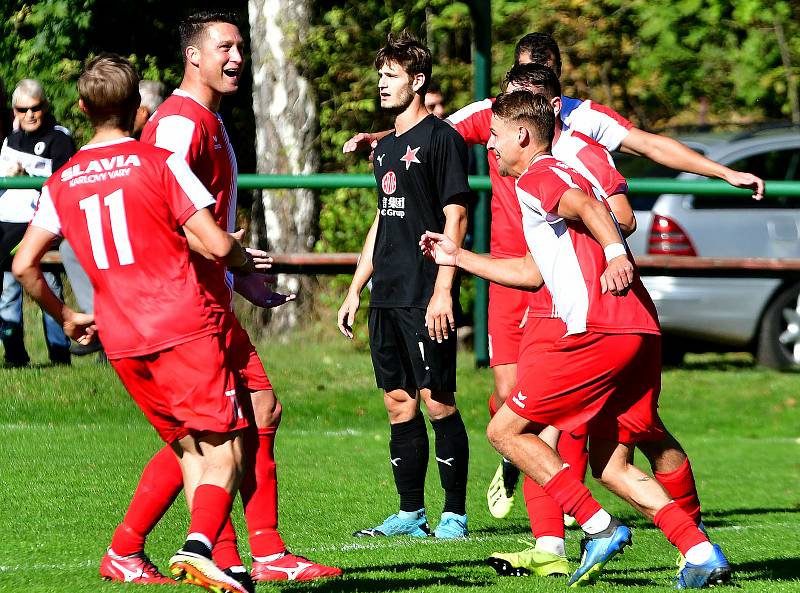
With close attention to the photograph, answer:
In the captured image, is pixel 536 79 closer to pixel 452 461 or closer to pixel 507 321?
pixel 507 321

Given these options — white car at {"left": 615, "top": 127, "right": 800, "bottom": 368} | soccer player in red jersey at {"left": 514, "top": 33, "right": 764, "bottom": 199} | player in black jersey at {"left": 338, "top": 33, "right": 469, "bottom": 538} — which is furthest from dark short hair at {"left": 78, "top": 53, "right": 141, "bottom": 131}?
white car at {"left": 615, "top": 127, "right": 800, "bottom": 368}

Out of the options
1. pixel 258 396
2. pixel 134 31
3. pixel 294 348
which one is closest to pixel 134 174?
pixel 258 396

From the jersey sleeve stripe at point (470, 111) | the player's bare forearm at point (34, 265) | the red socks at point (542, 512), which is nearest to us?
the player's bare forearm at point (34, 265)

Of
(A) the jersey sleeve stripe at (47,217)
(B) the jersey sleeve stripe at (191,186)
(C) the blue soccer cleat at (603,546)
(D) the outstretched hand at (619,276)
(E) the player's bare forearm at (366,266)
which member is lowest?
(C) the blue soccer cleat at (603,546)

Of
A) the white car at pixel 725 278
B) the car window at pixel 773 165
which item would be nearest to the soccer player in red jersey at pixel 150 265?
the white car at pixel 725 278

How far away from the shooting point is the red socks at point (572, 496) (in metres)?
5.42

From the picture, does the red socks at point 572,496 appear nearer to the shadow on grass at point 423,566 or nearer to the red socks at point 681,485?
the red socks at point 681,485

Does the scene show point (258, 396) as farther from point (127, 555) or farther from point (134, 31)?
point (134, 31)

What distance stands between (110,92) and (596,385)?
2015mm

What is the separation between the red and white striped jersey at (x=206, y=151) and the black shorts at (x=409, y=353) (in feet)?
4.43

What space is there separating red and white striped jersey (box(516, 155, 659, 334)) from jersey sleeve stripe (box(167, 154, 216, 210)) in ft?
4.05

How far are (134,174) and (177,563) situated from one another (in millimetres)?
1269

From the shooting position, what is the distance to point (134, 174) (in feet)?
15.8

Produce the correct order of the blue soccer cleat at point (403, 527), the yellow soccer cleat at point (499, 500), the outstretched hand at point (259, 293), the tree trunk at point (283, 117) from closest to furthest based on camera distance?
the outstretched hand at point (259, 293) → the blue soccer cleat at point (403, 527) → the yellow soccer cleat at point (499, 500) → the tree trunk at point (283, 117)
